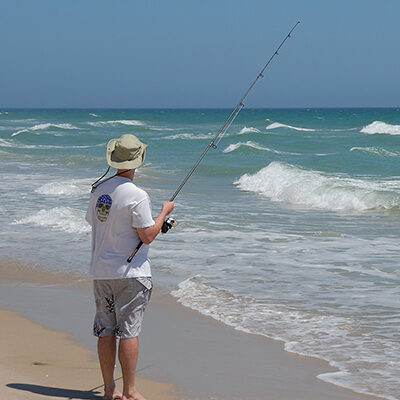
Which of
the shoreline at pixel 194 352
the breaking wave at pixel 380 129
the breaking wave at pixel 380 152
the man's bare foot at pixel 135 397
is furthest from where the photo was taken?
the breaking wave at pixel 380 129

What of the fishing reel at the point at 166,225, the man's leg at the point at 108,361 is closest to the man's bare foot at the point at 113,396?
the man's leg at the point at 108,361

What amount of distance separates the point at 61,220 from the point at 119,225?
6.79 metres

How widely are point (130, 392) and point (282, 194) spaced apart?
36.7ft

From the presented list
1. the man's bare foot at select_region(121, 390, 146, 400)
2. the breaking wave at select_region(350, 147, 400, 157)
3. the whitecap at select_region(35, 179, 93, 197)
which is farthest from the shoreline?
the breaking wave at select_region(350, 147, 400, 157)

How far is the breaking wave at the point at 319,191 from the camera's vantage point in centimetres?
1291

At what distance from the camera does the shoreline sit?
3.97 m

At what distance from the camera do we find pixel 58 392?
3.79 metres

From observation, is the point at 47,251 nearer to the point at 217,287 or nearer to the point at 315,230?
the point at 217,287

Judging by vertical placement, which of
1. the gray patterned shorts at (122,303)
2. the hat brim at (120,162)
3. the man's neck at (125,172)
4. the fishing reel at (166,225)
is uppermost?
the hat brim at (120,162)

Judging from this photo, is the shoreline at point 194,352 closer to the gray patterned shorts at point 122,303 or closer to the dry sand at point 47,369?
the dry sand at point 47,369

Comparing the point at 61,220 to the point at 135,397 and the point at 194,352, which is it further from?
the point at 135,397

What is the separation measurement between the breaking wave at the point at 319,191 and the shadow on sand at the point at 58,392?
→ 9397mm

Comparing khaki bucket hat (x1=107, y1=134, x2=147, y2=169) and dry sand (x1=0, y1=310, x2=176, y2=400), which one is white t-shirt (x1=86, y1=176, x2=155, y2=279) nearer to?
khaki bucket hat (x1=107, y1=134, x2=147, y2=169)

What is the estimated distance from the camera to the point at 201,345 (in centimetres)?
478
